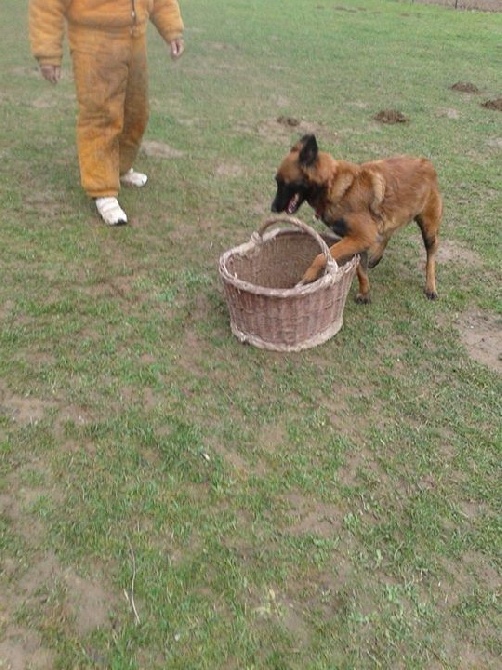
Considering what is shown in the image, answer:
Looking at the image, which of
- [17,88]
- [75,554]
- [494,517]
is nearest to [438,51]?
[17,88]

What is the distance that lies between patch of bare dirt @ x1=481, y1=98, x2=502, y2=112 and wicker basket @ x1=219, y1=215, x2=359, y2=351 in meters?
5.96

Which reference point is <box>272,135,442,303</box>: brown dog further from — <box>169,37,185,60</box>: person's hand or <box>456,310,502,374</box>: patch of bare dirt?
<box>169,37,185,60</box>: person's hand

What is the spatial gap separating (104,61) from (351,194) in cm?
218

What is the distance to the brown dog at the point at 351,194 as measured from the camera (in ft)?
12.7

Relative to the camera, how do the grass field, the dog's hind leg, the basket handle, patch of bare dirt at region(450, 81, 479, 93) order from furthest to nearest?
patch of bare dirt at region(450, 81, 479, 93), the dog's hind leg, the basket handle, the grass field

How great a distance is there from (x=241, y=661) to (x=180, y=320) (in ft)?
7.31

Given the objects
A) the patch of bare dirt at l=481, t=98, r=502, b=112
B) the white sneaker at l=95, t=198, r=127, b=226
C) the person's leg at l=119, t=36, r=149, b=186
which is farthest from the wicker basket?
the patch of bare dirt at l=481, t=98, r=502, b=112

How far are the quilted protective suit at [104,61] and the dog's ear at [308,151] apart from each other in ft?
6.00

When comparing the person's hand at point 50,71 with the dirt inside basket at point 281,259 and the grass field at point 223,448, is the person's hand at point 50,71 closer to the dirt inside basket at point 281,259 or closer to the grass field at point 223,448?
the grass field at point 223,448

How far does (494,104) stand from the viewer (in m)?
8.70

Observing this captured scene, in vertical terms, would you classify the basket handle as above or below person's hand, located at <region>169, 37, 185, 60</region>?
below

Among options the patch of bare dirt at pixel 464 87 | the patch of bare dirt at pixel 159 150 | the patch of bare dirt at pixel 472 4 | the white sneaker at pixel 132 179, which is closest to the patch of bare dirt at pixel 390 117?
the patch of bare dirt at pixel 464 87

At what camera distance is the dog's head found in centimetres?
381

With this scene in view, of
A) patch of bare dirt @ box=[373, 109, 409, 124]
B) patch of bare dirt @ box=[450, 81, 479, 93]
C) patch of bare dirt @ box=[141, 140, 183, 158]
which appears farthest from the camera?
patch of bare dirt @ box=[450, 81, 479, 93]
